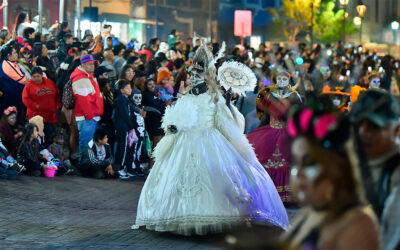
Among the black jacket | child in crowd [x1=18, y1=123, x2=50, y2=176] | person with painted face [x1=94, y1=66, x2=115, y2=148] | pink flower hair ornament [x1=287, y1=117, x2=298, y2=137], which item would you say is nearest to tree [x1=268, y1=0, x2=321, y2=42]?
person with painted face [x1=94, y1=66, x2=115, y2=148]

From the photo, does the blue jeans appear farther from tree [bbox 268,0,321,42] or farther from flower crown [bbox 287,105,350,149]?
tree [bbox 268,0,321,42]

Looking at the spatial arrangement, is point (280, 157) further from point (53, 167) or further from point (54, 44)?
point (54, 44)

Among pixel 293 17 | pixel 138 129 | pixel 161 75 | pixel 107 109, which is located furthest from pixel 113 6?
pixel 293 17

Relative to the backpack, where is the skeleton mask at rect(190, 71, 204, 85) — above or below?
above

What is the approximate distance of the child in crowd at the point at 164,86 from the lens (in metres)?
15.2

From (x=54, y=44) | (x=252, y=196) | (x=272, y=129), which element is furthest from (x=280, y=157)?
(x=54, y=44)

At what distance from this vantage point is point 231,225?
8.67m

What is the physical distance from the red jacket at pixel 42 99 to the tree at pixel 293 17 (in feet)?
140

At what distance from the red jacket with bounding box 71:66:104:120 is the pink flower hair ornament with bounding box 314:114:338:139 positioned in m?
10.7

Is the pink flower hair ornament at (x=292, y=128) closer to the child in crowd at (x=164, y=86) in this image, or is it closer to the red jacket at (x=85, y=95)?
the red jacket at (x=85, y=95)

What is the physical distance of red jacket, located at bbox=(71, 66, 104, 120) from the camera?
1377 centimetres

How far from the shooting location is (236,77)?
962 centimetres

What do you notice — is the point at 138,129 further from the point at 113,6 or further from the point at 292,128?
the point at 113,6

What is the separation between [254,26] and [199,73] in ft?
171
